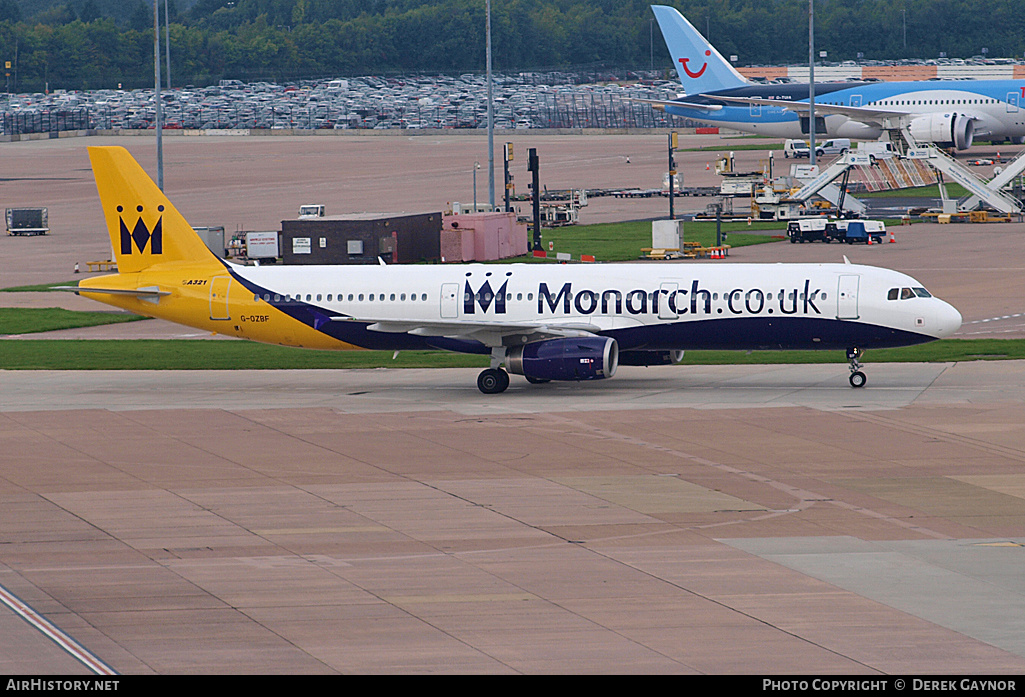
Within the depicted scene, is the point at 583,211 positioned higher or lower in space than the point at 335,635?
higher

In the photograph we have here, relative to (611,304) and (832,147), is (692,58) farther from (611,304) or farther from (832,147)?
(611,304)

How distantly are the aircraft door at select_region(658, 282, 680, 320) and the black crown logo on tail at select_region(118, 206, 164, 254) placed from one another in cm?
1653

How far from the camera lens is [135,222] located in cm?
4684

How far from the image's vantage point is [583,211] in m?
114

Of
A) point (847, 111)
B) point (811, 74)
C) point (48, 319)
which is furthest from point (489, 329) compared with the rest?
point (847, 111)

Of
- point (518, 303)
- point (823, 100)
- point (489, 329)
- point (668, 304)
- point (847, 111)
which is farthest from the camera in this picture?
point (823, 100)

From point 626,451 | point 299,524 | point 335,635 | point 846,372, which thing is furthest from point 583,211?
point 335,635

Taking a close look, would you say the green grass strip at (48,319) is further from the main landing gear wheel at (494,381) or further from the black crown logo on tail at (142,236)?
the main landing gear wheel at (494,381)

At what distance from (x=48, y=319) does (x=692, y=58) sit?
299 ft

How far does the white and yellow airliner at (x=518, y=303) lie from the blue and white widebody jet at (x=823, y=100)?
88756mm

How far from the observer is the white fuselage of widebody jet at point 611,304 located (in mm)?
43094

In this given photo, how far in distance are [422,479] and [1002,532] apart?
12924mm

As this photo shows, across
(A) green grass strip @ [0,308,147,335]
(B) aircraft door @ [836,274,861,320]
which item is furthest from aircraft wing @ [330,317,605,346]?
(A) green grass strip @ [0,308,147,335]
